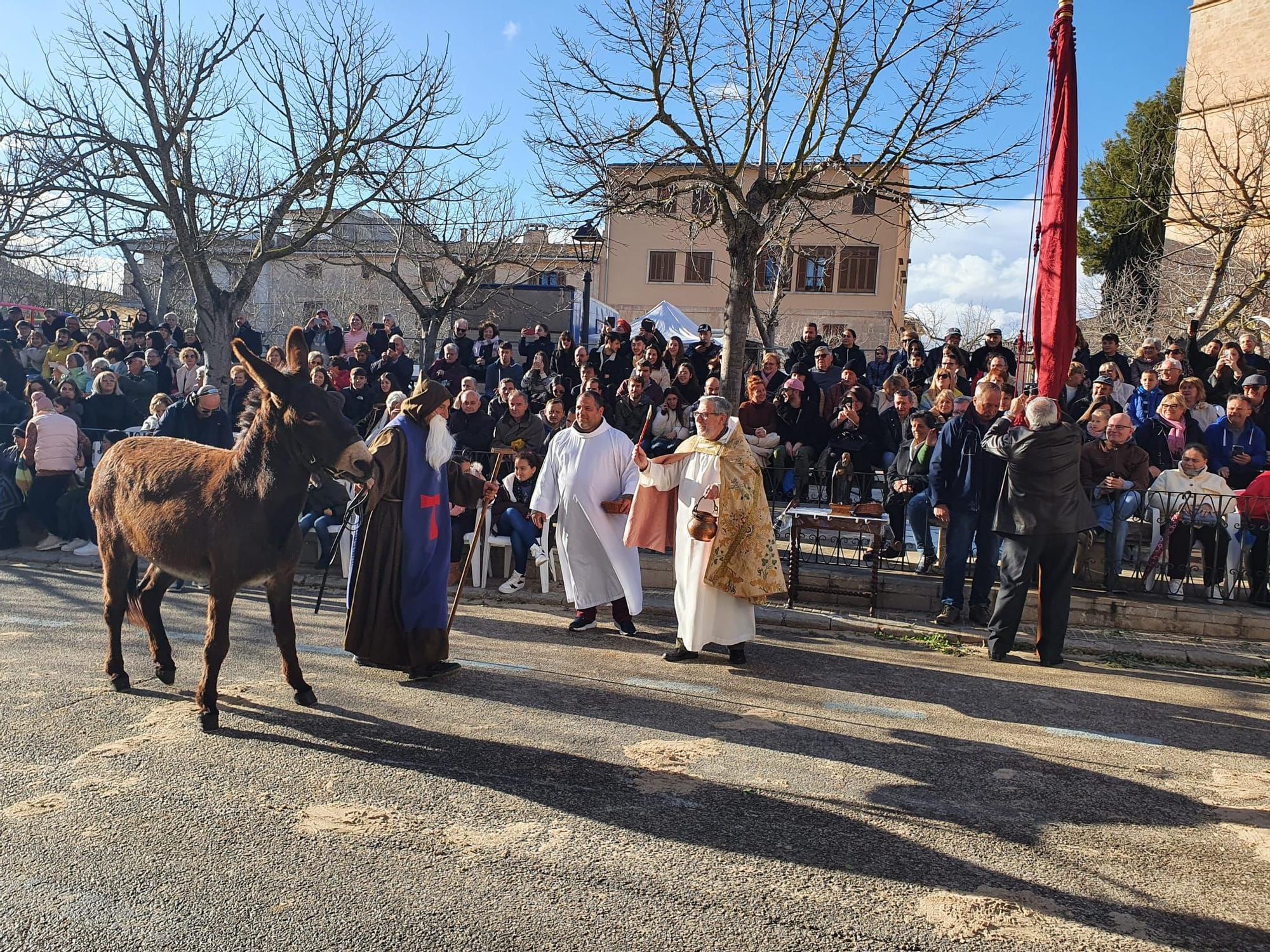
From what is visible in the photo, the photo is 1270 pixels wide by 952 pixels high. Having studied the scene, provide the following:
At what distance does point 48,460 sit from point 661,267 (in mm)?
38123

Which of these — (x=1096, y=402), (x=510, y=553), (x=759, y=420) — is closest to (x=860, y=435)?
(x=759, y=420)

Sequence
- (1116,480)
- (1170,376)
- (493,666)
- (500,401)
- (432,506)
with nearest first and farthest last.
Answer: (432,506), (493,666), (1116,480), (1170,376), (500,401)

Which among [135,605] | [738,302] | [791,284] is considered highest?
[791,284]

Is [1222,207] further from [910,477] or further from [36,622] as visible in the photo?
[36,622]

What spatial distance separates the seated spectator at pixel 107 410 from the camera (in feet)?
40.7

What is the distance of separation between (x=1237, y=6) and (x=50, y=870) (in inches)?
1399

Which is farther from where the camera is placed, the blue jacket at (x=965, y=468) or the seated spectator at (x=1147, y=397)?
the seated spectator at (x=1147, y=397)

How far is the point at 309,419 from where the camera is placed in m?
5.28

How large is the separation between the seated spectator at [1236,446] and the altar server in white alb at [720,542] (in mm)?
5647

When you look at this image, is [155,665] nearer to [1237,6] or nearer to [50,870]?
[50,870]

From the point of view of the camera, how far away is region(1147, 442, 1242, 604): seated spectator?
30.2 ft

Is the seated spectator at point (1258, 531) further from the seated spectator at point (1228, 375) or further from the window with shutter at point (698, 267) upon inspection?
the window with shutter at point (698, 267)

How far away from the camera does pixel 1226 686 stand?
727cm

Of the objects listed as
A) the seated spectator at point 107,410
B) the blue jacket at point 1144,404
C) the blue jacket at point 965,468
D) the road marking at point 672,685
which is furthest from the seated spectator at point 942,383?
the seated spectator at point 107,410
